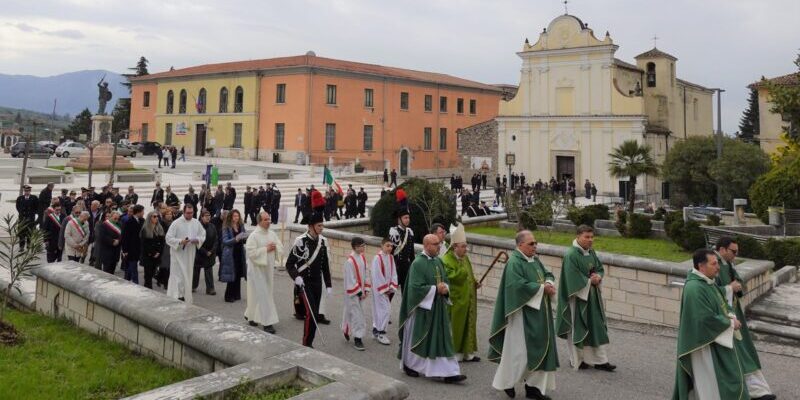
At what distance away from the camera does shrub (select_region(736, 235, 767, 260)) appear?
410 inches

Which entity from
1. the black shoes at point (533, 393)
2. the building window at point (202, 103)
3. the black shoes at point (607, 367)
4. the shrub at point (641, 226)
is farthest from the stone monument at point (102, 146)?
the black shoes at point (533, 393)

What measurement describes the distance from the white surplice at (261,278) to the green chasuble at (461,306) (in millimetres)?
2748

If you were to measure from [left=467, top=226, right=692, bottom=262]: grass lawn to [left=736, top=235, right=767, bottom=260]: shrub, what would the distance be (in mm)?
1176

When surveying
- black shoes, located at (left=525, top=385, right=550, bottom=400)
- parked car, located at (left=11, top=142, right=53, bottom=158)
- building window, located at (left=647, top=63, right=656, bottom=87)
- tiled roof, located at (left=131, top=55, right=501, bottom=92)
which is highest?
A: tiled roof, located at (left=131, top=55, right=501, bottom=92)

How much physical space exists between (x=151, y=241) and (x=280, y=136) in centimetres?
3758

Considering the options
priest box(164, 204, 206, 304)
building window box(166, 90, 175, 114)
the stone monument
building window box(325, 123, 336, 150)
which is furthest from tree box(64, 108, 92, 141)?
priest box(164, 204, 206, 304)

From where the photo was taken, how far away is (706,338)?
4719 millimetres

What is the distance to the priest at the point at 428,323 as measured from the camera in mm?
6043

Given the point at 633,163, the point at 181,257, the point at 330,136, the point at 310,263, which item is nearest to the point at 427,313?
the point at 310,263

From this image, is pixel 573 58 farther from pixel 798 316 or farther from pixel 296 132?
pixel 798 316

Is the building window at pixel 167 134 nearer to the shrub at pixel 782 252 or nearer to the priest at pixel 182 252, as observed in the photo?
the priest at pixel 182 252

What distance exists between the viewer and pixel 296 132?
148 feet

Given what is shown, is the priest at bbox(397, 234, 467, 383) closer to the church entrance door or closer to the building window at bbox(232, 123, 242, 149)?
the church entrance door

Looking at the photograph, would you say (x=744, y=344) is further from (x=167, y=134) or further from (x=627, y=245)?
(x=167, y=134)
